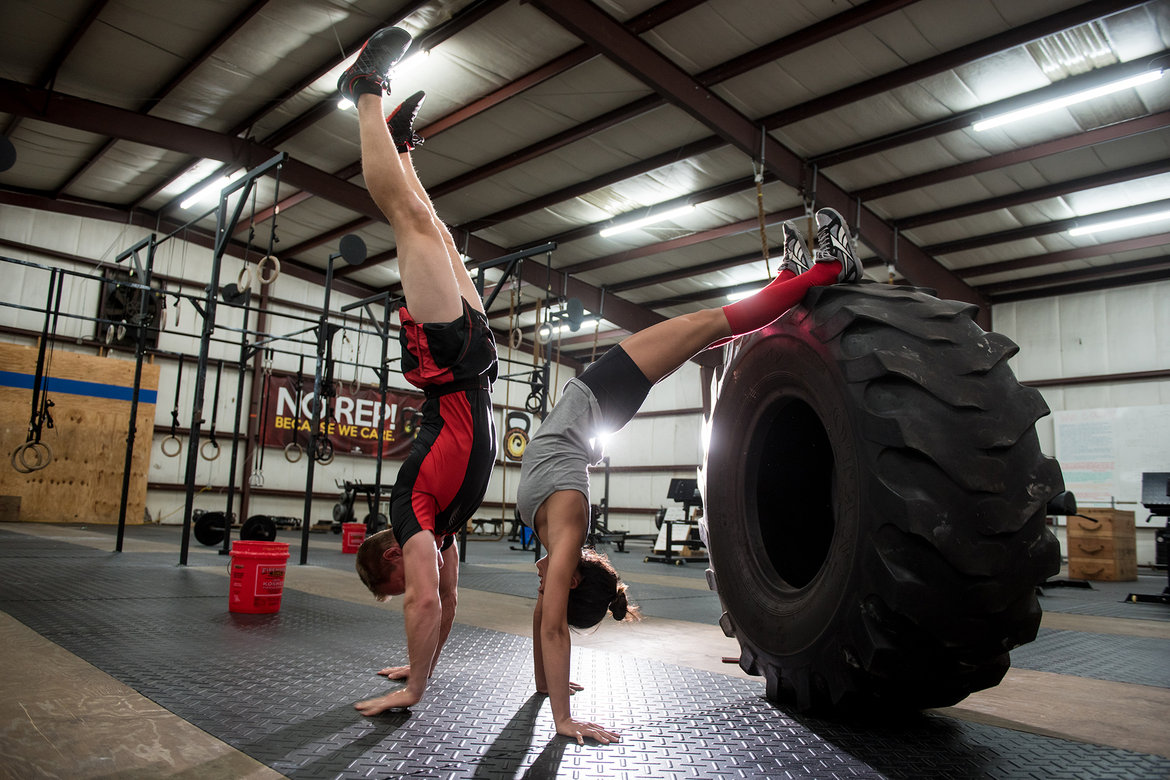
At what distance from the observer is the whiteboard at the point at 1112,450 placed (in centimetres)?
1120

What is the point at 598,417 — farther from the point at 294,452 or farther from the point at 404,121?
the point at 294,452

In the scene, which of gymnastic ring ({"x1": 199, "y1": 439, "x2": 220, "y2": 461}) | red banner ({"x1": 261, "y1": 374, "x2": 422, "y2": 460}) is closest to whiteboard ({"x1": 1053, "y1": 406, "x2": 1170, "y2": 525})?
red banner ({"x1": 261, "y1": 374, "x2": 422, "y2": 460})

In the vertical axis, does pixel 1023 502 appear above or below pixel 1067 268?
below

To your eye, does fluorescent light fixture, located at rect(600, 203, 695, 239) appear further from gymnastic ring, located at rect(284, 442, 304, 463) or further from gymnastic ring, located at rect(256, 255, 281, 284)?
gymnastic ring, located at rect(256, 255, 281, 284)

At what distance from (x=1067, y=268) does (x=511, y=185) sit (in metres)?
9.13

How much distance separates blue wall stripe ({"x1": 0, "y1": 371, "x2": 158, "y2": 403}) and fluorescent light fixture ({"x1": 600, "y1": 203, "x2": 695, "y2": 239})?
7468 mm

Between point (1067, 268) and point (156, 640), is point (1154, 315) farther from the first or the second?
point (156, 640)

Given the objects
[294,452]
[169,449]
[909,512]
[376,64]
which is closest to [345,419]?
[294,452]

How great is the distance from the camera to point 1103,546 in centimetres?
833

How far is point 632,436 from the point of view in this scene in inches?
683

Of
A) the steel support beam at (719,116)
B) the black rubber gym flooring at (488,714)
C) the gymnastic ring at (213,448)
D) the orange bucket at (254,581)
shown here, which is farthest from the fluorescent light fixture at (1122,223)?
the gymnastic ring at (213,448)

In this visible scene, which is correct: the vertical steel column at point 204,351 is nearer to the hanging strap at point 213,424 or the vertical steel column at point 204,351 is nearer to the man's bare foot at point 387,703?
the hanging strap at point 213,424

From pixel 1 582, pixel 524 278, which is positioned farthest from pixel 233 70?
pixel 1 582

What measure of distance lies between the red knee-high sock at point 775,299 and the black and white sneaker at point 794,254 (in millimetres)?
133
